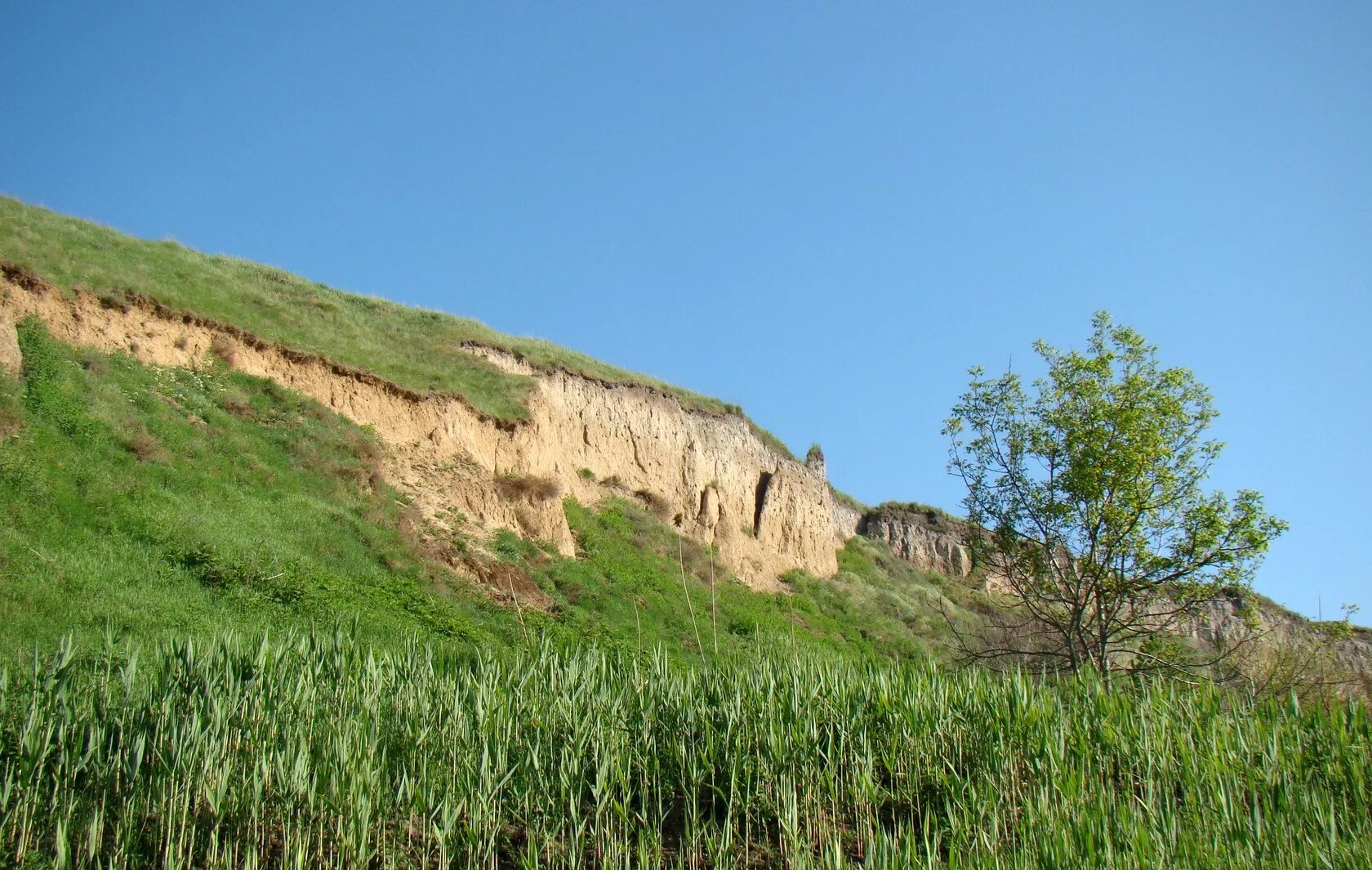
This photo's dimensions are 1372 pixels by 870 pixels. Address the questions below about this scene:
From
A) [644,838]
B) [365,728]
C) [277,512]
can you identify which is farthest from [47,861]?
[277,512]

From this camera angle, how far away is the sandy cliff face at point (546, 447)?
64.5 ft

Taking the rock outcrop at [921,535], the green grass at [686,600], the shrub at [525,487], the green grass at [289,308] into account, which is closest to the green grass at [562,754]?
the green grass at [686,600]

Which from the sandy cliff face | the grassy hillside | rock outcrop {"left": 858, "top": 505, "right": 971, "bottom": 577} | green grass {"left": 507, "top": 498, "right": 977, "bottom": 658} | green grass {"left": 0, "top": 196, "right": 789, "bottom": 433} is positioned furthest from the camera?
rock outcrop {"left": 858, "top": 505, "right": 971, "bottom": 577}

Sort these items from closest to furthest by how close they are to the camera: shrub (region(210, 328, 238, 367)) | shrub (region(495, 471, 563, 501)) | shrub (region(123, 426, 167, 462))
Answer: shrub (region(123, 426, 167, 462)) → shrub (region(210, 328, 238, 367)) → shrub (region(495, 471, 563, 501))

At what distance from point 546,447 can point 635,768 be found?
20.1m

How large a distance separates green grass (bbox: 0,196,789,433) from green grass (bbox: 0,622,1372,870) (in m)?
14.2

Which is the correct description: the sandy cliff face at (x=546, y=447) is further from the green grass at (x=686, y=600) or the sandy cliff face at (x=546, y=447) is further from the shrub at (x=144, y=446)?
the shrub at (x=144, y=446)

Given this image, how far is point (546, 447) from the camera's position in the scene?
28.1 metres

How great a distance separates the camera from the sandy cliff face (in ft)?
64.5

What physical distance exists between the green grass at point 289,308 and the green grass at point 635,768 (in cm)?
1416

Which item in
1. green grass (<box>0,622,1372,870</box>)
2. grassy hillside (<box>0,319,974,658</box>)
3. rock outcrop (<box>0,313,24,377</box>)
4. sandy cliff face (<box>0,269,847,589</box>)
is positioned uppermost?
sandy cliff face (<box>0,269,847,589</box>)

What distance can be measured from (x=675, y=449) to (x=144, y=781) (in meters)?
28.0

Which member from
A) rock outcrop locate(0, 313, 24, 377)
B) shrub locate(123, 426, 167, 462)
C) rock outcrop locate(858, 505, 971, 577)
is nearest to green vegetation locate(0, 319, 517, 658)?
shrub locate(123, 426, 167, 462)

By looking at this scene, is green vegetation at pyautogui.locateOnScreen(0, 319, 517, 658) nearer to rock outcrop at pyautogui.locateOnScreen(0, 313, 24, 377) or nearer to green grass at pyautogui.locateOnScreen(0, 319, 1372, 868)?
green grass at pyautogui.locateOnScreen(0, 319, 1372, 868)
